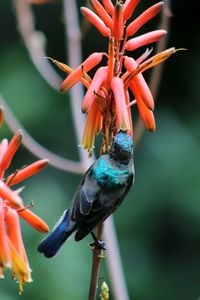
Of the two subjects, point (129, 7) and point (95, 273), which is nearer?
point (95, 273)

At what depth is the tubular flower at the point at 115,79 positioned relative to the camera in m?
2.26

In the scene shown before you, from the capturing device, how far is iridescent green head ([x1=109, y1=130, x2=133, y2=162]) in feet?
7.75

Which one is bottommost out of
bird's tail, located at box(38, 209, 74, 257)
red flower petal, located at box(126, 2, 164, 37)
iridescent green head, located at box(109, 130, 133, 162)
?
bird's tail, located at box(38, 209, 74, 257)

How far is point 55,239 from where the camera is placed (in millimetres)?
2379

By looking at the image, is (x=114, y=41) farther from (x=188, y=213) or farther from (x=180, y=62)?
(x=180, y=62)

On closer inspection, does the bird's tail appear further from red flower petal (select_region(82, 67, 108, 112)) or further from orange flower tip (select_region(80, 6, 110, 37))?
orange flower tip (select_region(80, 6, 110, 37))

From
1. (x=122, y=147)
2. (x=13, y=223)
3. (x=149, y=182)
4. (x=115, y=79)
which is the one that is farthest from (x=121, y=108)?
(x=149, y=182)

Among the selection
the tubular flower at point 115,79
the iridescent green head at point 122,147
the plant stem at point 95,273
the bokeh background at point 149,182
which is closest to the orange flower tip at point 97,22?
the tubular flower at point 115,79

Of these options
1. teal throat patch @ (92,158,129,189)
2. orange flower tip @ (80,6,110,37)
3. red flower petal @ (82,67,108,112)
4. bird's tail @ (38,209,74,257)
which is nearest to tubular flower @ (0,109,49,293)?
bird's tail @ (38,209,74,257)

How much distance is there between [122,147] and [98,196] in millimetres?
187

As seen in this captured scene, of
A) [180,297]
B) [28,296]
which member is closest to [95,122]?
[28,296]

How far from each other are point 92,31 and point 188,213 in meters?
2.11

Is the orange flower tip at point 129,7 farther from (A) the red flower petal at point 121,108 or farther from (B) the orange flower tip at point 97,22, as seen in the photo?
(A) the red flower petal at point 121,108

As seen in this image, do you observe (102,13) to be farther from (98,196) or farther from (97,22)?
(98,196)
